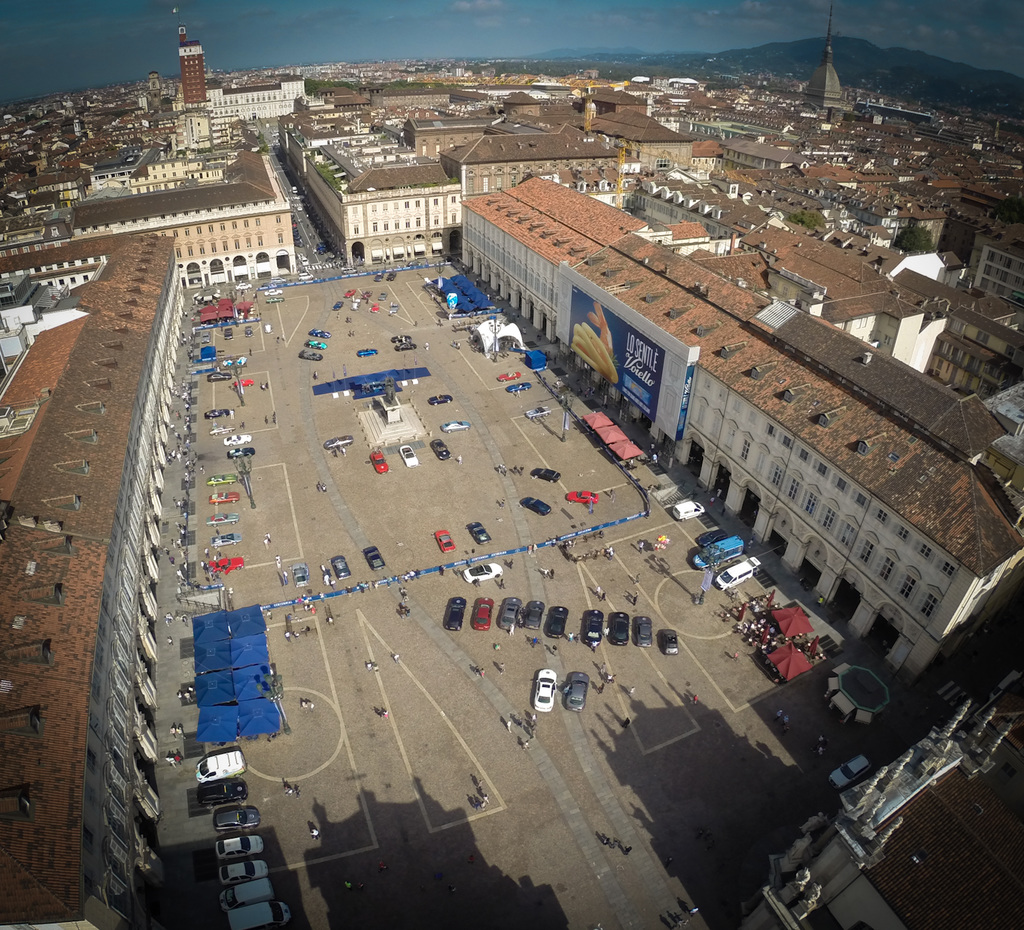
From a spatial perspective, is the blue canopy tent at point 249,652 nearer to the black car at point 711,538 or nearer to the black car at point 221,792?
the black car at point 221,792

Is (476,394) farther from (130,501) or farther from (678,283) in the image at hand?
(130,501)

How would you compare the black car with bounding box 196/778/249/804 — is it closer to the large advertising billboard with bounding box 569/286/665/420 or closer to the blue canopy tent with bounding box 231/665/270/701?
the blue canopy tent with bounding box 231/665/270/701

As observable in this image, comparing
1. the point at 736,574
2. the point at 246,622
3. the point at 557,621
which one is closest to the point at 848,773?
the point at 736,574

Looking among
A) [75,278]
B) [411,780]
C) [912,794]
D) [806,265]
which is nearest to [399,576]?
[411,780]

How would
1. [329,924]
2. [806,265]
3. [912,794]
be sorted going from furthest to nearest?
[806,265], [329,924], [912,794]

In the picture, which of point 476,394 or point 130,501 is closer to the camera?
point 130,501

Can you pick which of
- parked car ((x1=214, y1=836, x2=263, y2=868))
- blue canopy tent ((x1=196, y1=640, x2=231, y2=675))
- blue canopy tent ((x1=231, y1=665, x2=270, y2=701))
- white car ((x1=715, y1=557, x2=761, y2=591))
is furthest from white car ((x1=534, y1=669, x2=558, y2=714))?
blue canopy tent ((x1=196, y1=640, x2=231, y2=675))

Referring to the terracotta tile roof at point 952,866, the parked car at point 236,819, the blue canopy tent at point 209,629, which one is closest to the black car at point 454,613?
the blue canopy tent at point 209,629

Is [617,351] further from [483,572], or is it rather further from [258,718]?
[258,718]
